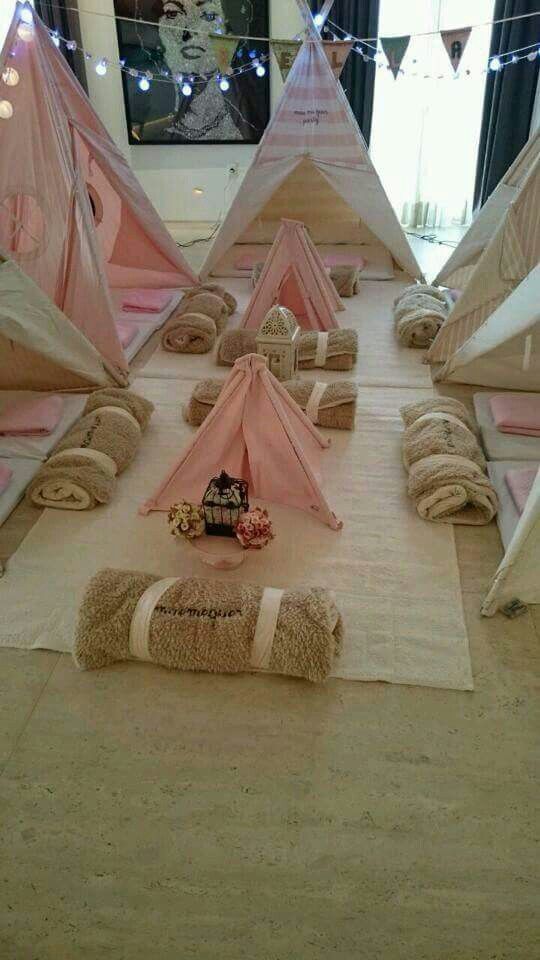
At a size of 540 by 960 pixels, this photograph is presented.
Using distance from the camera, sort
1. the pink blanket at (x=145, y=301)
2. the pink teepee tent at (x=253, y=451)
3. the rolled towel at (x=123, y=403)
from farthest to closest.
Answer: the pink blanket at (x=145, y=301) → the rolled towel at (x=123, y=403) → the pink teepee tent at (x=253, y=451)

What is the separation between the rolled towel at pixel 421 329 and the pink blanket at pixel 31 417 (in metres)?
1.76

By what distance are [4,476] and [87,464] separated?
30cm

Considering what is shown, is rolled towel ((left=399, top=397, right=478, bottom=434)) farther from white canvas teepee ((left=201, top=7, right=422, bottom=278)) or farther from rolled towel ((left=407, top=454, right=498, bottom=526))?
white canvas teepee ((left=201, top=7, right=422, bottom=278))

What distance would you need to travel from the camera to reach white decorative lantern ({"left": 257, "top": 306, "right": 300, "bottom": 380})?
2.77m

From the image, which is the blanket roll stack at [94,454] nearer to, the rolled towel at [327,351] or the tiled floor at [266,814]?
the tiled floor at [266,814]

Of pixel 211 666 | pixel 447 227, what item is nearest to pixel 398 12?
pixel 447 227

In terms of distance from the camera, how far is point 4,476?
2.44 metres

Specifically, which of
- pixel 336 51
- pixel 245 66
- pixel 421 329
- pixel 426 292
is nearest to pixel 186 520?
pixel 421 329

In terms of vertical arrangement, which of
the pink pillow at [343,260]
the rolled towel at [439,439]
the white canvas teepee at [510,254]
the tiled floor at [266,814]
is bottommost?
the tiled floor at [266,814]

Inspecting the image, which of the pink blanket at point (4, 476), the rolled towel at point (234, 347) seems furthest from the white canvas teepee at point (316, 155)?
the pink blanket at point (4, 476)

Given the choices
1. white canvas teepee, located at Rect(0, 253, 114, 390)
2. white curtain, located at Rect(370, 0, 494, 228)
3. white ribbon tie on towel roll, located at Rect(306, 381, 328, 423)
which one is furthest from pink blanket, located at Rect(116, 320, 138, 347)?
white curtain, located at Rect(370, 0, 494, 228)

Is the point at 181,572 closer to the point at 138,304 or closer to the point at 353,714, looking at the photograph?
the point at 353,714

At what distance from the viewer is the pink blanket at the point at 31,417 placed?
271 centimetres

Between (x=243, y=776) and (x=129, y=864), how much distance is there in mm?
297
